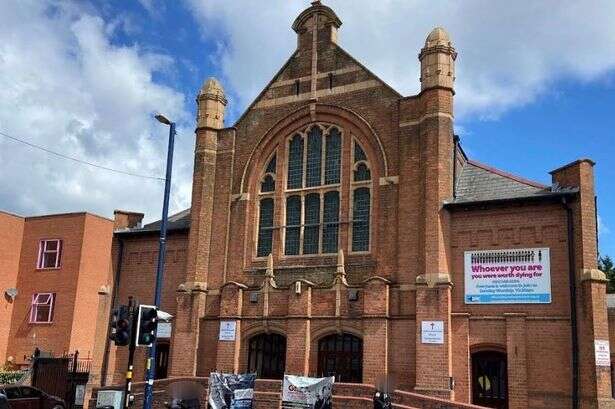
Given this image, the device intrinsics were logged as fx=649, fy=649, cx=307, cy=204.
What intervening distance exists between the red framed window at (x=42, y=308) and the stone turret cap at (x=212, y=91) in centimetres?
1317

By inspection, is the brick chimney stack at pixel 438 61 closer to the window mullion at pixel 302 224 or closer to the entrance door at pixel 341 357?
the window mullion at pixel 302 224

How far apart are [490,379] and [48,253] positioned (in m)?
23.3

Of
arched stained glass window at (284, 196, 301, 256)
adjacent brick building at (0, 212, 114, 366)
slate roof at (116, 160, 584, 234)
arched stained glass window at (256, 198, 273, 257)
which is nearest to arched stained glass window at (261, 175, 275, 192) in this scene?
arched stained glass window at (256, 198, 273, 257)

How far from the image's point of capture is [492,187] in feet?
76.3

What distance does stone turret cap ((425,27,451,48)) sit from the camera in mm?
23781

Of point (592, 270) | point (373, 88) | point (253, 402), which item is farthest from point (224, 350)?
point (592, 270)

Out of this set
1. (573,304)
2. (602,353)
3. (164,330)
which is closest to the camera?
(602,353)

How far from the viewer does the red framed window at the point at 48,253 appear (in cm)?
3338

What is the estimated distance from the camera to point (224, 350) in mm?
24859

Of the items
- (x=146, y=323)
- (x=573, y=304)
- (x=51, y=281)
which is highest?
(x=51, y=281)

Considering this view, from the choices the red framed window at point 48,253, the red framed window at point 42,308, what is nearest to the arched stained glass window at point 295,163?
the red framed window at point 48,253

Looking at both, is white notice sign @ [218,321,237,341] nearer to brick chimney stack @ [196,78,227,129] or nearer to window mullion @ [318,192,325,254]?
window mullion @ [318,192,325,254]

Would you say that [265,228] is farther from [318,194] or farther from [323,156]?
[323,156]

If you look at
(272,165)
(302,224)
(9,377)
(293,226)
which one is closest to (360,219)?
(302,224)
